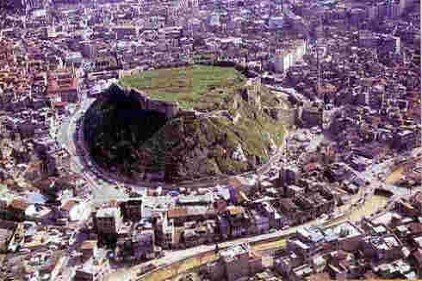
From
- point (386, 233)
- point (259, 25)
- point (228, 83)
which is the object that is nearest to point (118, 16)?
point (259, 25)

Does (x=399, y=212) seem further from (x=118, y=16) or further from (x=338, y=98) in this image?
(x=118, y=16)

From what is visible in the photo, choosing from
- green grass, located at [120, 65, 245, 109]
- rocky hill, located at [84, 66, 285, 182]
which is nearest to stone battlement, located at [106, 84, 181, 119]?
rocky hill, located at [84, 66, 285, 182]

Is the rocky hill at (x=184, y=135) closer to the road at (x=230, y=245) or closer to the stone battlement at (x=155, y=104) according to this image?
the stone battlement at (x=155, y=104)

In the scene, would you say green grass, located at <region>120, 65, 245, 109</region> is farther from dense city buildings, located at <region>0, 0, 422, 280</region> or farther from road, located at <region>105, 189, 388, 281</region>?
road, located at <region>105, 189, 388, 281</region>

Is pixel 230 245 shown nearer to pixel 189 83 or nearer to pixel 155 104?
pixel 155 104

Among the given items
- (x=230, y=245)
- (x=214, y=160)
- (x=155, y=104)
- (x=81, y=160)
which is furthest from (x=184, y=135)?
(x=230, y=245)

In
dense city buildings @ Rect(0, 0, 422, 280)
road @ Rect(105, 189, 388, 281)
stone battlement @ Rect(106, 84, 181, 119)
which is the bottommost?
road @ Rect(105, 189, 388, 281)
